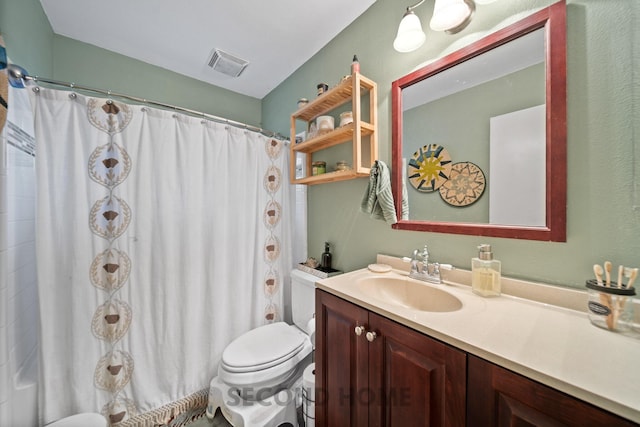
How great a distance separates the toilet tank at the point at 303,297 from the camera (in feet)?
4.64

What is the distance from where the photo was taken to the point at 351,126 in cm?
118

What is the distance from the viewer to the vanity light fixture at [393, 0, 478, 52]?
902 millimetres

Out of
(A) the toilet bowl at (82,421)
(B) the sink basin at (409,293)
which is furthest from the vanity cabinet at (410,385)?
(A) the toilet bowl at (82,421)

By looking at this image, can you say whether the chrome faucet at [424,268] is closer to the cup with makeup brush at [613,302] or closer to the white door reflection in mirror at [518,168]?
the white door reflection in mirror at [518,168]

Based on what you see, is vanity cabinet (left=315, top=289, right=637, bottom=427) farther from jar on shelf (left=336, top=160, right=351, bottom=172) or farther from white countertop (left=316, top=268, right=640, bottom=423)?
jar on shelf (left=336, top=160, right=351, bottom=172)

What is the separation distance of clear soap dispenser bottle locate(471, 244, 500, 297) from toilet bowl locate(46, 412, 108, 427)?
1.78 meters

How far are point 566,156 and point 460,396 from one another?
2.65 feet

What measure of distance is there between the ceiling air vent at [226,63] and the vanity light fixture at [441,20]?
4.18 feet

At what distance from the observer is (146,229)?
4.28ft

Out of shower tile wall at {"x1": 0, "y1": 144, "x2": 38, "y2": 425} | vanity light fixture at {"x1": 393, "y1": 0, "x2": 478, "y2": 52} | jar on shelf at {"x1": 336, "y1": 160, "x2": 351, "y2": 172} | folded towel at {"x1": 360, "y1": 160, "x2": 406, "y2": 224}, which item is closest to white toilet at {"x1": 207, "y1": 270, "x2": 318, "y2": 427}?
folded towel at {"x1": 360, "y1": 160, "x2": 406, "y2": 224}

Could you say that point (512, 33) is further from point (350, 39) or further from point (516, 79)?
point (350, 39)

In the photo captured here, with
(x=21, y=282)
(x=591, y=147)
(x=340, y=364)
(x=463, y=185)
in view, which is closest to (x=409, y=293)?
(x=340, y=364)

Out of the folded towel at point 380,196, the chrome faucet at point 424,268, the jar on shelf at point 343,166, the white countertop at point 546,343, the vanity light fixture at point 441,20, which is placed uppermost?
A: the vanity light fixture at point 441,20

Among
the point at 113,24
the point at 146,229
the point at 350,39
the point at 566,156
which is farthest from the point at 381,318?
the point at 113,24
